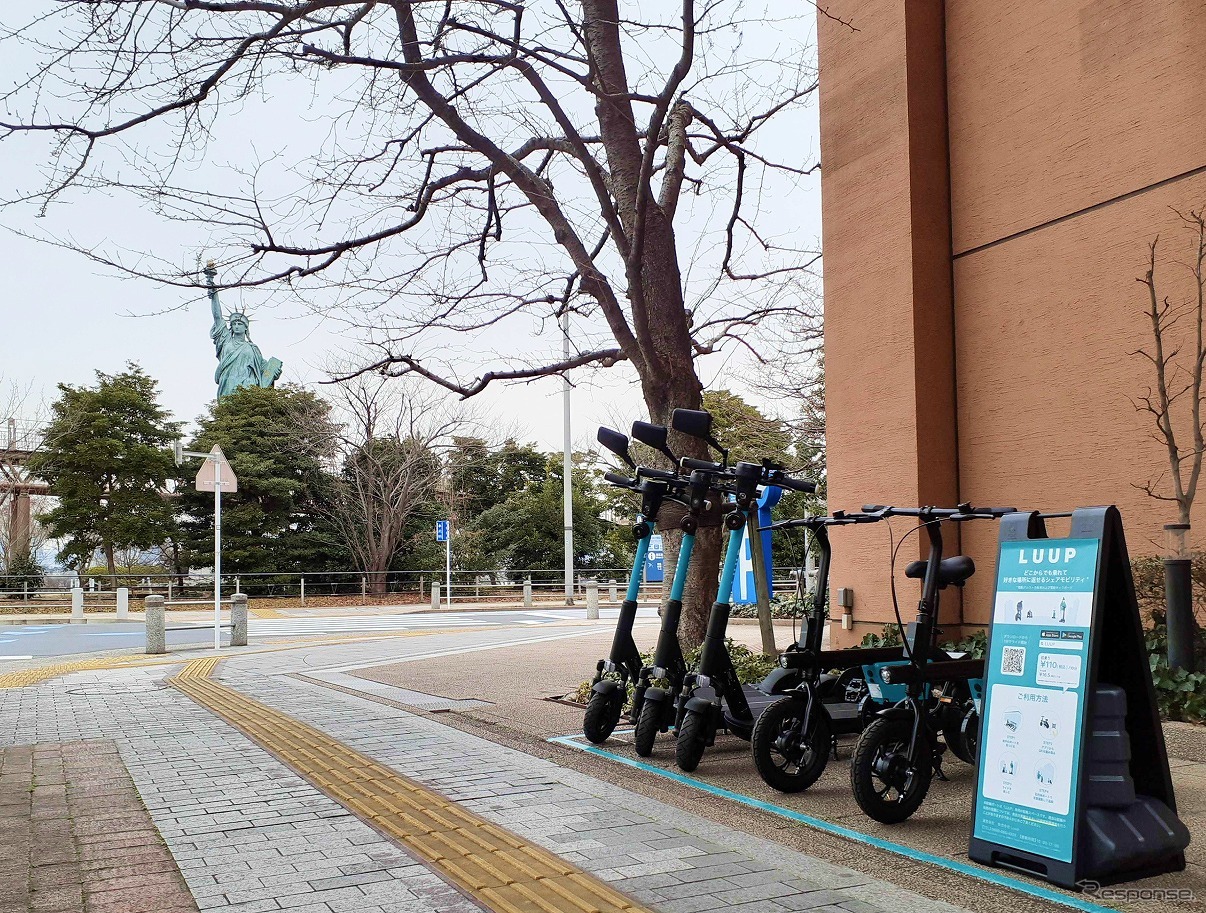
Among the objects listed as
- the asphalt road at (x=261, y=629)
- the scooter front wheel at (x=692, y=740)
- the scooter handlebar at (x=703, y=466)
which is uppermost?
the scooter handlebar at (x=703, y=466)

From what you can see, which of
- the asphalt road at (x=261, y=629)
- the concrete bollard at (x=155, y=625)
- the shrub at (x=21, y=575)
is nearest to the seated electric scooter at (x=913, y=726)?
the concrete bollard at (x=155, y=625)

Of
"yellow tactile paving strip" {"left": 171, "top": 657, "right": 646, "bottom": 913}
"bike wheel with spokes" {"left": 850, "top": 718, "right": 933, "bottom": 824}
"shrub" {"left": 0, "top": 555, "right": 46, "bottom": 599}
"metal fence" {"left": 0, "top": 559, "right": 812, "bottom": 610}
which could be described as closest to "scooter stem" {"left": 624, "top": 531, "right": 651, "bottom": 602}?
"yellow tactile paving strip" {"left": 171, "top": 657, "right": 646, "bottom": 913}

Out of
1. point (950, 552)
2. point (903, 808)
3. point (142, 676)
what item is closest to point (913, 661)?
point (903, 808)

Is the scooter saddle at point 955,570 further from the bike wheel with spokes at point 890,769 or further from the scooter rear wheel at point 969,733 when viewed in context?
the scooter rear wheel at point 969,733

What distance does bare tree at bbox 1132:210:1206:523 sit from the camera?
6973mm

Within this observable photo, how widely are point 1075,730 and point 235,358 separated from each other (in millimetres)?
52454

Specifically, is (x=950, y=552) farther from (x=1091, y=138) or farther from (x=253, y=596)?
(x=253, y=596)

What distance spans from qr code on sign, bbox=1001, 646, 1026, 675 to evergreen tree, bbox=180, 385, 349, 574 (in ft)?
109

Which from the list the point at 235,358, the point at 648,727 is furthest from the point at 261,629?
the point at 235,358

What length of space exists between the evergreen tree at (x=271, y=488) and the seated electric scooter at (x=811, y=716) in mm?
31804

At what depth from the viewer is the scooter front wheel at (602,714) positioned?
651 cm

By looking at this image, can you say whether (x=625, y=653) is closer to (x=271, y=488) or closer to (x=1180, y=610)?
(x=1180, y=610)

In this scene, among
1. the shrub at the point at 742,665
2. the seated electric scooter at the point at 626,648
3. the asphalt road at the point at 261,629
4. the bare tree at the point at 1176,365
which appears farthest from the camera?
the asphalt road at the point at 261,629

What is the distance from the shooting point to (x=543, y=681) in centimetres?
1065
